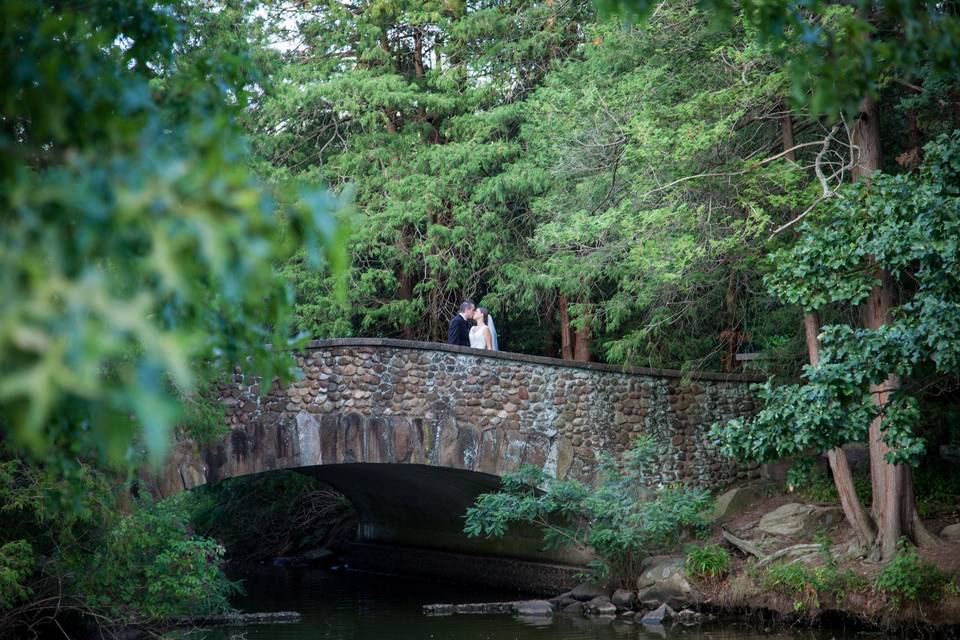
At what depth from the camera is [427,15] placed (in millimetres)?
14461

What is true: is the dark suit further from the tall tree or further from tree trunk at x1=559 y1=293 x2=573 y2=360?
tree trunk at x1=559 y1=293 x2=573 y2=360

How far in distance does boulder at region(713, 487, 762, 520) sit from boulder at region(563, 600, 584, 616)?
5.73 ft

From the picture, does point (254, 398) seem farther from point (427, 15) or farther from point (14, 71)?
point (14, 71)

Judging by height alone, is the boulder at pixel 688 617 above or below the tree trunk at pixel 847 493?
below

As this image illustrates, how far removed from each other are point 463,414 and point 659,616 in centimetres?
287

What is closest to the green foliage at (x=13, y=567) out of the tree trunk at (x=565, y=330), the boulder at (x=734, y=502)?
the boulder at (x=734, y=502)

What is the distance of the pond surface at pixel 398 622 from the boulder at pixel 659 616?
13 centimetres

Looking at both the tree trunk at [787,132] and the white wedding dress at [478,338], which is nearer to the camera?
the tree trunk at [787,132]

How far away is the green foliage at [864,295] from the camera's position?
7008 mm

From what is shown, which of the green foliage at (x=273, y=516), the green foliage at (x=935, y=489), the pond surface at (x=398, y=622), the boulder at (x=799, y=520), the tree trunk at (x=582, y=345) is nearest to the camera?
the pond surface at (x=398, y=622)

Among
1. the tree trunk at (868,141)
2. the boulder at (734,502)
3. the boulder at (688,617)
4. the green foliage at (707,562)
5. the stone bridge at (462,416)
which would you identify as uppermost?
the tree trunk at (868,141)

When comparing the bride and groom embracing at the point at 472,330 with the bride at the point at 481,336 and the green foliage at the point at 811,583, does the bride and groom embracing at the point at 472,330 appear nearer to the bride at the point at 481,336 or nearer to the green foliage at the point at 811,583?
the bride at the point at 481,336

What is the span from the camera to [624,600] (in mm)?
10688

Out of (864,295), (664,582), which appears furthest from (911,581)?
(664,582)
